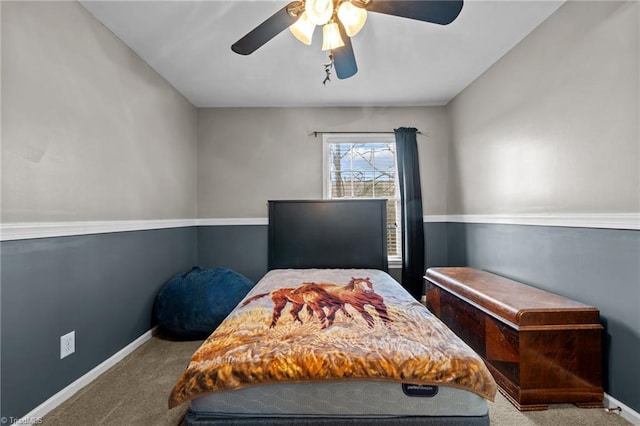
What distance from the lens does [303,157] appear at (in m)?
3.86

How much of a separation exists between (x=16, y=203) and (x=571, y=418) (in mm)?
3100

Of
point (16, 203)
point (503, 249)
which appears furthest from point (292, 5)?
point (503, 249)

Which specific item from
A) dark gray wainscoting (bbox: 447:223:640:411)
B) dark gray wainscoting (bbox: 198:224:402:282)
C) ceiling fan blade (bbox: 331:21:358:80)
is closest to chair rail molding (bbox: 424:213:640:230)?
dark gray wainscoting (bbox: 447:223:640:411)

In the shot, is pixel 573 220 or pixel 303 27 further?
pixel 573 220

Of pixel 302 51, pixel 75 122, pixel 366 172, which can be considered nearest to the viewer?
pixel 75 122

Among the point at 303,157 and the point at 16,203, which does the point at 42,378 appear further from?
the point at 303,157

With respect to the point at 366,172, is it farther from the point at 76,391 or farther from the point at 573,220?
the point at 76,391

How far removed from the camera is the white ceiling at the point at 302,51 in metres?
2.07

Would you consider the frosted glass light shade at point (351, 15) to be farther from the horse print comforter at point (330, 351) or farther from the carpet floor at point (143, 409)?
the carpet floor at point (143, 409)

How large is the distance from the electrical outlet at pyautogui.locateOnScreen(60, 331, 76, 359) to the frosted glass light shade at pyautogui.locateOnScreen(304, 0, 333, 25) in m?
2.29

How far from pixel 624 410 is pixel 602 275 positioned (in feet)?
2.32

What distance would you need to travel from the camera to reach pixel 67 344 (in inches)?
73.3

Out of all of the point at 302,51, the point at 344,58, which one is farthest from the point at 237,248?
the point at 344,58

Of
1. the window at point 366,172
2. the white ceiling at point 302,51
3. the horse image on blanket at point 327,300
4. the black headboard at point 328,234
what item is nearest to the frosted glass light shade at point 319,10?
the white ceiling at point 302,51
